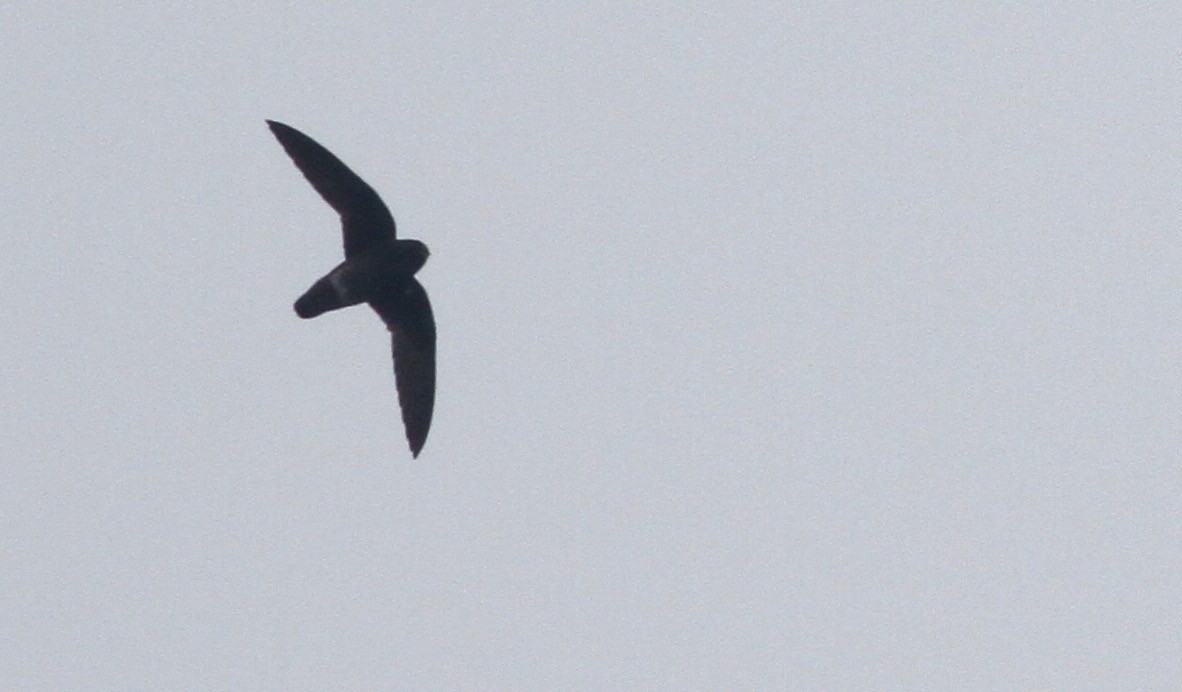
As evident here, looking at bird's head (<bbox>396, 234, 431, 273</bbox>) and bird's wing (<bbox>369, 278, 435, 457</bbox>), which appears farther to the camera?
bird's wing (<bbox>369, 278, 435, 457</bbox>)

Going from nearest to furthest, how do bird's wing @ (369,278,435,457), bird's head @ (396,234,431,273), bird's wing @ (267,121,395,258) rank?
bird's head @ (396,234,431,273)
bird's wing @ (267,121,395,258)
bird's wing @ (369,278,435,457)

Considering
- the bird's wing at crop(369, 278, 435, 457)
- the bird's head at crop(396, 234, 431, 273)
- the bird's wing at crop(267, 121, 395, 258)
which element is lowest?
the bird's wing at crop(369, 278, 435, 457)

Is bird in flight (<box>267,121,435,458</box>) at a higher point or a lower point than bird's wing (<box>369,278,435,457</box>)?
higher

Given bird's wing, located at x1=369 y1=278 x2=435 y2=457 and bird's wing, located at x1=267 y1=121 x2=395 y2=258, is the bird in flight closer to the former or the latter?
bird's wing, located at x1=267 y1=121 x2=395 y2=258

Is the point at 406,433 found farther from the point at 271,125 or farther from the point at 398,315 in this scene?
the point at 271,125

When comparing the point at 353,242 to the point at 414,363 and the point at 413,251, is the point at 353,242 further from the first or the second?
the point at 414,363

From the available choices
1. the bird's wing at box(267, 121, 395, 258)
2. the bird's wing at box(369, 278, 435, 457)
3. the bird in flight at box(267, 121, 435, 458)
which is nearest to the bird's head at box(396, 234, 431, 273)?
the bird in flight at box(267, 121, 435, 458)

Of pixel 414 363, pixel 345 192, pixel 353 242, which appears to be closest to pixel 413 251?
pixel 353 242
